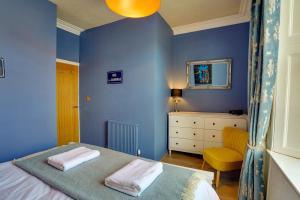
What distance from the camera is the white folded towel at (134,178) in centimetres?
102

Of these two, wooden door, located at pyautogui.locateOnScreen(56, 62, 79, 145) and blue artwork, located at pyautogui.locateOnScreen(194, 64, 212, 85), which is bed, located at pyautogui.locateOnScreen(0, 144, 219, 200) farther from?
blue artwork, located at pyautogui.locateOnScreen(194, 64, 212, 85)

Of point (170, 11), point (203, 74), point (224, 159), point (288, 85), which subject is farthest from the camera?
point (203, 74)

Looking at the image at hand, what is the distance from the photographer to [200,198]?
1.05 metres

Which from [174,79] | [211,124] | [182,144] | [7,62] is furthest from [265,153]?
[7,62]

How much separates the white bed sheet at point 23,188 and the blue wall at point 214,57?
284 cm

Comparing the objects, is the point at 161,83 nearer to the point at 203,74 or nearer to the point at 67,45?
the point at 203,74

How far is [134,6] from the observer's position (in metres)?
1.34

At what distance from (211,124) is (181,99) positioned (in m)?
0.94

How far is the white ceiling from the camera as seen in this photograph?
2.47m

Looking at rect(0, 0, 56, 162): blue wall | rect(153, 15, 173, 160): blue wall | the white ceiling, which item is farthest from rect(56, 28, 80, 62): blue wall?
rect(153, 15, 173, 160): blue wall

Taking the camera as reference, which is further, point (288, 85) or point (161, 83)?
point (161, 83)

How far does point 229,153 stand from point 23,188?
91.8 inches

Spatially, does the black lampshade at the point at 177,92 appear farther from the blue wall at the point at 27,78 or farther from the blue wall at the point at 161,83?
the blue wall at the point at 27,78

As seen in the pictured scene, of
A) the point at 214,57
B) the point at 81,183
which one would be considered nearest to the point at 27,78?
the point at 81,183
